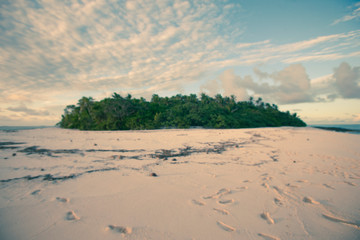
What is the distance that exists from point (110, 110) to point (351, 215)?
1776cm

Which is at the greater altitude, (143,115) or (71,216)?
(143,115)

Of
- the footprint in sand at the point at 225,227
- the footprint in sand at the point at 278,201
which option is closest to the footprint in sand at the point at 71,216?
the footprint in sand at the point at 225,227

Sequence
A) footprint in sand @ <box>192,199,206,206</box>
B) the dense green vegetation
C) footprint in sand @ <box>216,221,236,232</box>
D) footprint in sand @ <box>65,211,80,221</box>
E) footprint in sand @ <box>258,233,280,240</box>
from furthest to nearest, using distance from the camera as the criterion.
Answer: the dense green vegetation
footprint in sand @ <box>192,199,206,206</box>
footprint in sand @ <box>65,211,80,221</box>
footprint in sand @ <box>216,221,236,232</box>
footprint in sand @ <box>258,233,280,240</box>

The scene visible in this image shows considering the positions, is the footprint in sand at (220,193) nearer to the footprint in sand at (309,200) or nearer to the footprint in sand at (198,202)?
the footprint in sand at (198,202)

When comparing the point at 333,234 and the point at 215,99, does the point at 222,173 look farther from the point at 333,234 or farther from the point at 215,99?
the point at 215,99

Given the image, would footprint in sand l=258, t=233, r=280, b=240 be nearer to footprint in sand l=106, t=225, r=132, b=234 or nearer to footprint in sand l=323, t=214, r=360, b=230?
footprint in sand l=323, t=214, r=360, b=230

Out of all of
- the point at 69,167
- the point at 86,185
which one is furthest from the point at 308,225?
the point at 69,167

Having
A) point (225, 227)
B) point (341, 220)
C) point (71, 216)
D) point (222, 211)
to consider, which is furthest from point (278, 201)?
point (71, 216)

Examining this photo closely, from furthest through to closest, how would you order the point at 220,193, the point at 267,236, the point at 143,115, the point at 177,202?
the point at 143,115 → the point at 220,193 → the point at 177,202 → the point at 267,236

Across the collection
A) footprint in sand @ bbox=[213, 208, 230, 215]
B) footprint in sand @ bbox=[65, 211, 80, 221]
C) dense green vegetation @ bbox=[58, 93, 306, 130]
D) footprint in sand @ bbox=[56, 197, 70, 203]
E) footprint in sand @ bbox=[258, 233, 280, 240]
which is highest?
dense green vegetation @ bbox=[58, 93, 306, 130]

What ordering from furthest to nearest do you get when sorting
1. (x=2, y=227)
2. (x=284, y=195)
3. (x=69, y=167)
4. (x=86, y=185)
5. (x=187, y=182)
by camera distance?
(x=69, y=167), (x=187, y=182), (x=86, y=185), (x=284, y=195), (x=2, y=227)

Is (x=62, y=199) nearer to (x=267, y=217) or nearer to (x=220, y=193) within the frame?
(x=220, y=193)

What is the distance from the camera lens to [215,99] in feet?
82.9

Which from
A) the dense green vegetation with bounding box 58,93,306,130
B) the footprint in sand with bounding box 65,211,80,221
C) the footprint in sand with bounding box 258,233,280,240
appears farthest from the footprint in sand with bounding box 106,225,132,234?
the dense green vegetation with bounding box 58,93,306,130
